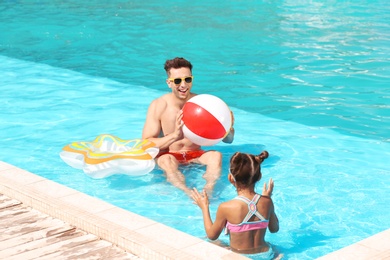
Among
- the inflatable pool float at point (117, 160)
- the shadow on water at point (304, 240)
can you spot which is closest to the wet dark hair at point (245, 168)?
the shadow on water at point (304, 240)

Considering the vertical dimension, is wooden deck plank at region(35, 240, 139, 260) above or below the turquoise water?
above

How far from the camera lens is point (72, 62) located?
14.9 metres

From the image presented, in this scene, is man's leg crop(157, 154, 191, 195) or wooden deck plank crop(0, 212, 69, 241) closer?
wooden deck plank crop(0, 212, 69, 241)

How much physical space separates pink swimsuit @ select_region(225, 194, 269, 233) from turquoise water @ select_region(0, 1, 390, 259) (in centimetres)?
111

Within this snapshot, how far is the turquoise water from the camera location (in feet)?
24.5

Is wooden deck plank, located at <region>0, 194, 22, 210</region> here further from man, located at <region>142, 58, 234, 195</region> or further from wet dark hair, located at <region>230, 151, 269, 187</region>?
wet dark hair, located at <region>230, 151, 269, 187</region>

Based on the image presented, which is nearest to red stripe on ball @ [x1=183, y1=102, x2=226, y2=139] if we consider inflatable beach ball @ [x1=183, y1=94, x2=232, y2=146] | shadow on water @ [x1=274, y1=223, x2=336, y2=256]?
inflatable beach ball @ [x1=183, y1=94, x2=232, y2=146]

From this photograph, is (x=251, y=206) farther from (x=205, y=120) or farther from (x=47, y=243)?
(x=205, y=120)

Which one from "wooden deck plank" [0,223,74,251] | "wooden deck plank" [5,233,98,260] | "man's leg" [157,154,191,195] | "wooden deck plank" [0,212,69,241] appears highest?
"wooden deck plank" [5,233,98,260]

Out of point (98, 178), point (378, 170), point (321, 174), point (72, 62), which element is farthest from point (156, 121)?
point (72, 62)

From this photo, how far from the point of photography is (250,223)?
5.25 m

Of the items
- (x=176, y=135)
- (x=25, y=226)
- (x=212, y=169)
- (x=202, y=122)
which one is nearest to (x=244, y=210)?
(x=25, y=226)

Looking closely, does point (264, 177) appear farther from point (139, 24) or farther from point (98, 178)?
point (139, 24)

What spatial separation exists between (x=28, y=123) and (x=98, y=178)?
321cm
